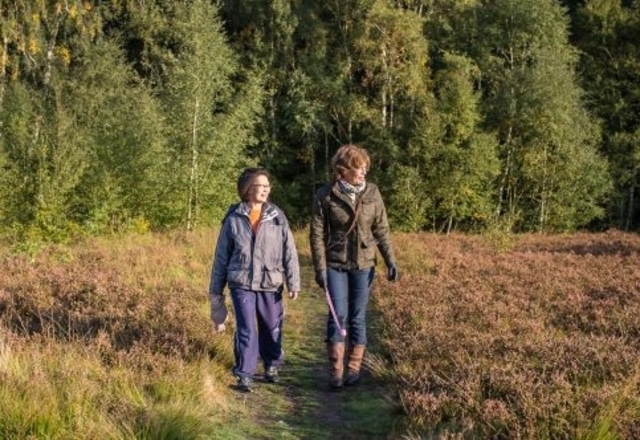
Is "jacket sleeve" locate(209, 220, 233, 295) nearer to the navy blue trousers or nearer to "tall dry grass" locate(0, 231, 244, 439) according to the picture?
the navy blue trousers

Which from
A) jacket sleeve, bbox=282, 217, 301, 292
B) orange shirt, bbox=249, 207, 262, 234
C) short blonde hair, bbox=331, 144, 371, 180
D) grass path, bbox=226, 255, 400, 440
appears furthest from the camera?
jacket sleeve, bbox=282, 217, 301, 292

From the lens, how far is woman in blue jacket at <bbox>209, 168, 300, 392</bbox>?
619cm

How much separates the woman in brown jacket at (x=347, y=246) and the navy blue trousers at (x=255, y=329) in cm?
Result: 53

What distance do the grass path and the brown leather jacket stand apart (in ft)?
3.80

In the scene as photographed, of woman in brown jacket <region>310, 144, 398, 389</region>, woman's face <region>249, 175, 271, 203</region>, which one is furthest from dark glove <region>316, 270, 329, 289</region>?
woman's face <region>249, 175, 271, 203</region>

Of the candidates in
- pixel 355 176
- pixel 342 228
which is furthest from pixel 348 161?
pixel 342 228

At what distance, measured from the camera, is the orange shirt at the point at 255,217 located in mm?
6258

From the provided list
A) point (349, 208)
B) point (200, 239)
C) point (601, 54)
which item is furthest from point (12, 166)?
point (601, 54)

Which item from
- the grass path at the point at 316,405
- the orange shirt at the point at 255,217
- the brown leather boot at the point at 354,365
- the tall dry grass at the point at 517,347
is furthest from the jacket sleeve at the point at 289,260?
the tall dry grass at the point at 517,347

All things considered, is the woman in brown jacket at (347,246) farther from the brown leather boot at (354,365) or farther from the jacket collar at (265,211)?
the jacket collar at (265,211)

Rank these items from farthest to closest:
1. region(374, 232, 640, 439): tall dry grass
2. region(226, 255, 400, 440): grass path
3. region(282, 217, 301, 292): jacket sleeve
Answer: region(282, 217, 301, 292): jacket sleeve < region(226, 255, 400, 440): grass path < region(374, 232, 640, 439): tall dry grass

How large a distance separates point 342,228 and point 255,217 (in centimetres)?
82

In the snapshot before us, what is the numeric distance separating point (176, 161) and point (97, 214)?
4547 mm

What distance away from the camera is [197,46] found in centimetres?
2227
